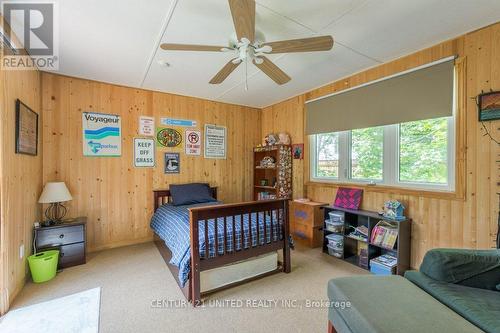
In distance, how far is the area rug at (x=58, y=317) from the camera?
177 centimetres

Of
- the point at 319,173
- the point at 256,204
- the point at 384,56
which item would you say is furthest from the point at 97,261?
the point at 384,56

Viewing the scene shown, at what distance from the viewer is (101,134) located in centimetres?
339

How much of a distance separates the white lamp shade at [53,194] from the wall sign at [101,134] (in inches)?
25.8

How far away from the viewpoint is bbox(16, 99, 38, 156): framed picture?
7.28 feet

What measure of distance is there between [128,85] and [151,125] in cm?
69

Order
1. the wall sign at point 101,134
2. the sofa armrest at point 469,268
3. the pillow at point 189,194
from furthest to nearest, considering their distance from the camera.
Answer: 1. the pillow at point 189,194
2. the wall sign at point 101,134
3. the sofa armrest at point 469,268

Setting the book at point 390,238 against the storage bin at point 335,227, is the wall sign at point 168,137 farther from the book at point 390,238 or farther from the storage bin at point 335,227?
the book at point 390,238

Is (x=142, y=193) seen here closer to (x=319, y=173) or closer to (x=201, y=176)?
(x=201, y=176)

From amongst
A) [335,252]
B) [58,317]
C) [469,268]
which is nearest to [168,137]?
[58,317]

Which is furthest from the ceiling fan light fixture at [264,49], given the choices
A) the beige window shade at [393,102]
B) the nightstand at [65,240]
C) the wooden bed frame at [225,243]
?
the nightstand at [65,240]

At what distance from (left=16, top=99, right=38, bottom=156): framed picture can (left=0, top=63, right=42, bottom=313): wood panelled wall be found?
0.19ft

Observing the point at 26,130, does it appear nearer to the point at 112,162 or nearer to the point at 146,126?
the point at 112,162

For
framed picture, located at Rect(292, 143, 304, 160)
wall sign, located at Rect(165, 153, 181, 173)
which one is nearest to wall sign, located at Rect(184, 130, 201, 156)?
wall sign, located at Rect(165, 153, 181, 173)

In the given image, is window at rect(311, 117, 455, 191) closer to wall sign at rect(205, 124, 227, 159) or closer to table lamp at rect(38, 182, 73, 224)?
wall sign at rect(205, 124, 227, 159)
